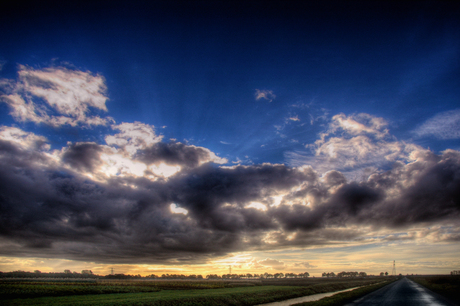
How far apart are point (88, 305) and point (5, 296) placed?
2780 cm

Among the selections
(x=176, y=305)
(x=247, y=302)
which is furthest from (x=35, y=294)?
(x=247, y=302)

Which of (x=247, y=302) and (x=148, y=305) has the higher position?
(x=148, y=305)

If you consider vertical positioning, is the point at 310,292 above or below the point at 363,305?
below

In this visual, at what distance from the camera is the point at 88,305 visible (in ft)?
165

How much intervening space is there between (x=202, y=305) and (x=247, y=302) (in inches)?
635

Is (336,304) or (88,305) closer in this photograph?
(88,305)

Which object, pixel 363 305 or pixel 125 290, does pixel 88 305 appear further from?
pixel 363 305

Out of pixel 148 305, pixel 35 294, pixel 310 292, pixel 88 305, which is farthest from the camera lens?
pixel 310 292

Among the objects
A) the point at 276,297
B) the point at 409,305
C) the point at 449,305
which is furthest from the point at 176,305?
the point at 449,305

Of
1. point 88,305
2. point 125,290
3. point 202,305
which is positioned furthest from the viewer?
point 125,290

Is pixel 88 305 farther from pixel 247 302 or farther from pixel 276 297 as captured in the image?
pixel 276 297

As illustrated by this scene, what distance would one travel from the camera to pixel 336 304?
59.6 meters

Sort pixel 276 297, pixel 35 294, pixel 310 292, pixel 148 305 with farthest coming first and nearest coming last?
pixel 310 292
pixel 276 297
pixel 35 294
pixel 148 305

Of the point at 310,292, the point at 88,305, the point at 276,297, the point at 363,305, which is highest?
the point at 88,305
